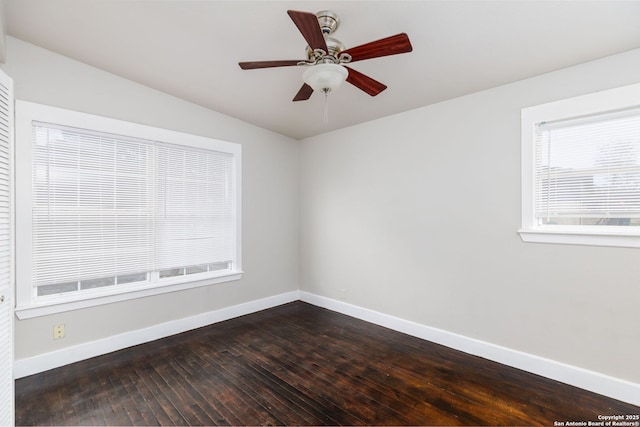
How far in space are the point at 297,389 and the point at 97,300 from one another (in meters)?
2.11

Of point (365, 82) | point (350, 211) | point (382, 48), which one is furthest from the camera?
point (350, 211)

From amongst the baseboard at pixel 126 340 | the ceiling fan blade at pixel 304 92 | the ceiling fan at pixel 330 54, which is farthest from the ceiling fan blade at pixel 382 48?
the baseboard at pixel 126 340

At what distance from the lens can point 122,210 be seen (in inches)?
120

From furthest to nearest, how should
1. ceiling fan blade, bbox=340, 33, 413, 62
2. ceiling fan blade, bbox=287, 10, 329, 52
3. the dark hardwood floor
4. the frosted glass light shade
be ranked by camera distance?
the dark hardwood floor → the frosted glass light shade → ceiling fan blade, bbox=340, 33, 413, 62 → ceiling fan blade, bbox=287, 10, 329, 52

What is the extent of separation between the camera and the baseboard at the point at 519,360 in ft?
7.20

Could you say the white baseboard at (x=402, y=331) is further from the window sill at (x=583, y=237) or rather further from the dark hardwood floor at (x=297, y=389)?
the window sill at (x=583, y=237)

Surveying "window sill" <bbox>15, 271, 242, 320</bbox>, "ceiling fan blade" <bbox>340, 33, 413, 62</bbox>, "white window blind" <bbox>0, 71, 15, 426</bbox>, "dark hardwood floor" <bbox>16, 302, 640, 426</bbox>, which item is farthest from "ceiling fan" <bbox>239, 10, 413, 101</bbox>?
"window sill" <bbox>15, 271, 242, 320</bbox>

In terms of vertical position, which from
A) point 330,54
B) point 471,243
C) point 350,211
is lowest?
point 471,243

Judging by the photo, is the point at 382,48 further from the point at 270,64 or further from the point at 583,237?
the point at 583,237

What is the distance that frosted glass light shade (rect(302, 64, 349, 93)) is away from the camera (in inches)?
72.2

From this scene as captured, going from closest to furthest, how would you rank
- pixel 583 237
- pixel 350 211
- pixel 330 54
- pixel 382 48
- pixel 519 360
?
1. pixel 382 48
2. pixel 330 54
3. pixel 583 237
4. pixel 519 360
5. pixel 350 211

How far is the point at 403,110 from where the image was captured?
3.37 meters

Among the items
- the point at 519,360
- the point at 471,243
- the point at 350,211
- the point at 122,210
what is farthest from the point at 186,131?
the point at 519,360

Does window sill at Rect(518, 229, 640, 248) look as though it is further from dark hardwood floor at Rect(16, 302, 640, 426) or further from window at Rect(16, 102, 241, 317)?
window at Rect(16, 102, 241, 317)
